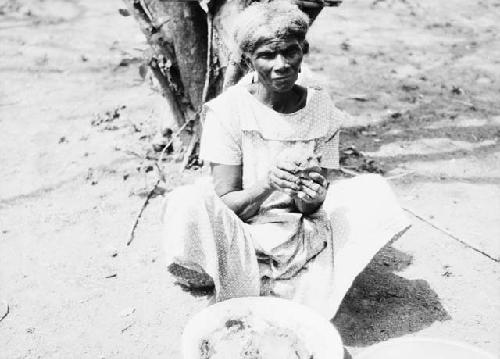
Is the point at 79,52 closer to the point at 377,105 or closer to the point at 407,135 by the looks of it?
the point at 377,105

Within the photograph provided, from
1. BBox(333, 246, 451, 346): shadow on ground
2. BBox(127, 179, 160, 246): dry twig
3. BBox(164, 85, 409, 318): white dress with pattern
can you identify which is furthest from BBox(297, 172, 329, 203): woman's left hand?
BBox(127, 179, 160, 246): dry twig

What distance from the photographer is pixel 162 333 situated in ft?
8.86

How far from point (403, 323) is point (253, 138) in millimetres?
1136

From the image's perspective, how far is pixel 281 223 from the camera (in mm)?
2600

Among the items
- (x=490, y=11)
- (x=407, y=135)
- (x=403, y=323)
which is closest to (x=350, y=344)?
(x=403, y=323)

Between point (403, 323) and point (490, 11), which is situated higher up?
point (403, 323)

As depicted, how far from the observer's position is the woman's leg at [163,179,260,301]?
7.72 feet

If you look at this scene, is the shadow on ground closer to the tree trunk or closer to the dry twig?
the dry twig

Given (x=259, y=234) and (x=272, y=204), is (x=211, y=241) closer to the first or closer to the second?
(x=259, y=234)

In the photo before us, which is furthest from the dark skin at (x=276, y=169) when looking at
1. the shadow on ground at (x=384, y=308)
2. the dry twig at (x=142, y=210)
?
the dry twig at (x=142, y=210)

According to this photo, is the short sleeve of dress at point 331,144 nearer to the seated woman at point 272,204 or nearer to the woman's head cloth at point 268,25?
the seated woman at point 272,204

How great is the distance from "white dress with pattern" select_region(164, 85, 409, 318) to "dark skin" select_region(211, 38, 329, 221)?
0.17 ft

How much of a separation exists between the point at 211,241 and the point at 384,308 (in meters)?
1.00

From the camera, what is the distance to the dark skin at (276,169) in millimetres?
2236
